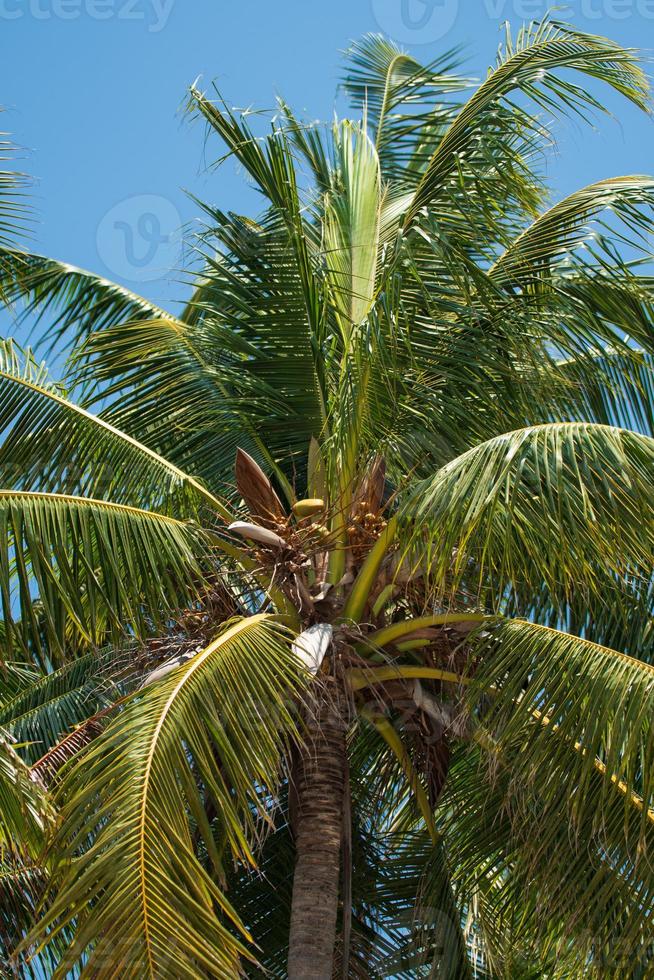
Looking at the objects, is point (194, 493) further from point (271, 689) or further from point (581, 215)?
point (581, 215)

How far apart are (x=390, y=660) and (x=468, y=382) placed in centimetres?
178

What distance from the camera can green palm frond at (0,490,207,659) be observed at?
5.95 meters

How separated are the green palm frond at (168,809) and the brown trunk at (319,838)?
2.82 ft

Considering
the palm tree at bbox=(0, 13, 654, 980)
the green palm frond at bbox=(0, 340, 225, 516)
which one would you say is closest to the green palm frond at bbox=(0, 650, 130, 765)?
the palm tree at bbox=(0, 13, 654, 980)

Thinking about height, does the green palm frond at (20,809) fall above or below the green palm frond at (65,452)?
below

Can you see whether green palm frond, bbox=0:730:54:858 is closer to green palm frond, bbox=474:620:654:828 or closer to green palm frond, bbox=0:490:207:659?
green palm frond, bbox=0:490:207:659

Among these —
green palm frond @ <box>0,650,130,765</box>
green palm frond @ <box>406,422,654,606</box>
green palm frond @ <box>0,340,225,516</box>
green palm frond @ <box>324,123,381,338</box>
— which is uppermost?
green palm frond @ <box>324,123,381,338</box>

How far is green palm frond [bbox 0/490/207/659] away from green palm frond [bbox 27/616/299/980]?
658mm

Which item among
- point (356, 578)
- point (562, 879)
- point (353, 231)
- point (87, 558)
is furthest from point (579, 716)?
point (353, 231)

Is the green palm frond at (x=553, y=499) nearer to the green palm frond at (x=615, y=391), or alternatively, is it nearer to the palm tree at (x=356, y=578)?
the palm tree at (x=356, y=578)

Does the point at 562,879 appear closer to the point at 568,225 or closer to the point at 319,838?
the point at 319,838

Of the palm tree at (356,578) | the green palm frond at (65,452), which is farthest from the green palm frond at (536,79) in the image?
the green palm frond at (65,452)

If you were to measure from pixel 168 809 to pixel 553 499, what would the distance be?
218cm

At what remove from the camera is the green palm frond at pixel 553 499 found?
18.2ft
